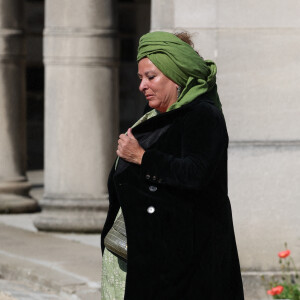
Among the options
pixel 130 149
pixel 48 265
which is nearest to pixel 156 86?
pixel 130 149

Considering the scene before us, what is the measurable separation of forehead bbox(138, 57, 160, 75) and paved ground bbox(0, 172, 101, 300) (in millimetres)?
3935

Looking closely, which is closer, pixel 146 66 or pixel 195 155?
pixel 195 155

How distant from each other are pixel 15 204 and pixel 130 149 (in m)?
8.77

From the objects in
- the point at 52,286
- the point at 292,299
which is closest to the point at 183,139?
the point at 292,299

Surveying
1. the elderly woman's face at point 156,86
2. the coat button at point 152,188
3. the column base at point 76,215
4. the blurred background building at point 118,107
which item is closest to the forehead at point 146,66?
the elderly woman's face at point 156,86

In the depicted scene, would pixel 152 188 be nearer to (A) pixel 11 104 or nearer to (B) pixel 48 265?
(B) pixel 48 265

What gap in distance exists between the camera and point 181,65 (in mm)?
4246

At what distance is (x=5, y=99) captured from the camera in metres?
12.8

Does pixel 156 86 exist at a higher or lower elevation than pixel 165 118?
higher

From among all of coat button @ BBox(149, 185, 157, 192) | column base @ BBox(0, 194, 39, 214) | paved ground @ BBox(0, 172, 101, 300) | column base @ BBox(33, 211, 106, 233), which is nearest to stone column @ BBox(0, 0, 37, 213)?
column base @ BBox(0, 194, 39, 214)

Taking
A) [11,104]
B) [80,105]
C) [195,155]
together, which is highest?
[195,155]

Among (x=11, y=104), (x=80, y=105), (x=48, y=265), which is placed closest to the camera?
(x=48, y=265)

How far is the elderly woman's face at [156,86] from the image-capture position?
170 inches

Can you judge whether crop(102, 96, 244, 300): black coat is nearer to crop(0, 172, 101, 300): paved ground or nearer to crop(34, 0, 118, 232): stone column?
crop(0, 172, 101, 300): paved ground
